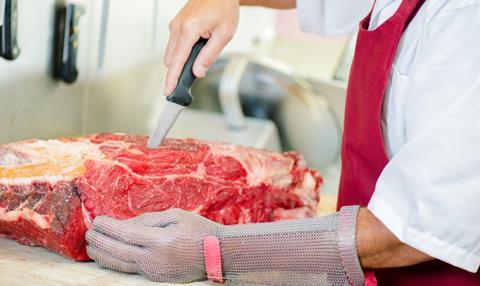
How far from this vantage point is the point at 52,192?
1687 millimetres

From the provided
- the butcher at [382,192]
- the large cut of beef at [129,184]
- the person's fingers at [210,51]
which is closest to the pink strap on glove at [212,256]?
the butcher at [382,192]

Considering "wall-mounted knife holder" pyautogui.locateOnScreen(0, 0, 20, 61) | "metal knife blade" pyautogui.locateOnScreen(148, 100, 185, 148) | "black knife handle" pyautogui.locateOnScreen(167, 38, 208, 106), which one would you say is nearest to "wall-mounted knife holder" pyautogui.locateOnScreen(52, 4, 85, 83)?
"wall-mounted knife holder" pyautogui.locateOnScreen(0, 0, 20, 61)

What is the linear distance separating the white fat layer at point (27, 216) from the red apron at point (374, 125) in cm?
74

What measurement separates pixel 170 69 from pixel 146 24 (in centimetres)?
112

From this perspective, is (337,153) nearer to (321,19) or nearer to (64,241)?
(321,19)

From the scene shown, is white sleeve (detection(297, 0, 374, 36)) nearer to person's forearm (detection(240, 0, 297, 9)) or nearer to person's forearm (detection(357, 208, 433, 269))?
person's forearm (detection(240, 0, 297, 9))

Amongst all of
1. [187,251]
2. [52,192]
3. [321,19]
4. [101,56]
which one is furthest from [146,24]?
[187,251]

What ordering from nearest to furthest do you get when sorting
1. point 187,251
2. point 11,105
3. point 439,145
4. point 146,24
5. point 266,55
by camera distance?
point 439,145, point 187,251, point 11,105, point 146,24, point 266,55

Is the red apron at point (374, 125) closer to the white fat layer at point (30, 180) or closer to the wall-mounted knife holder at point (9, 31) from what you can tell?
the white fat layer at point (30, 180)

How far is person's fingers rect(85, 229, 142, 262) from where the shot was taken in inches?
61.6

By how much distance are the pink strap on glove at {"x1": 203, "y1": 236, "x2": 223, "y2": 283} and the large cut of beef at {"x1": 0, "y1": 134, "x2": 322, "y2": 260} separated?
10.5 inches

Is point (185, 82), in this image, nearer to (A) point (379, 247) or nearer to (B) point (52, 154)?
(B) point (52, 154)

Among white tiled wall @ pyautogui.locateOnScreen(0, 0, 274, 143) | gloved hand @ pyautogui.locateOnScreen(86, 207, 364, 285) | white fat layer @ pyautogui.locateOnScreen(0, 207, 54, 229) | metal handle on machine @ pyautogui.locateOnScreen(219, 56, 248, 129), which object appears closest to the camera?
gloved hand @ pyautogui.locateOnScreen(86, 207, 364, 285)

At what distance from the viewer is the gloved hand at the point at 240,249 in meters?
1.52
